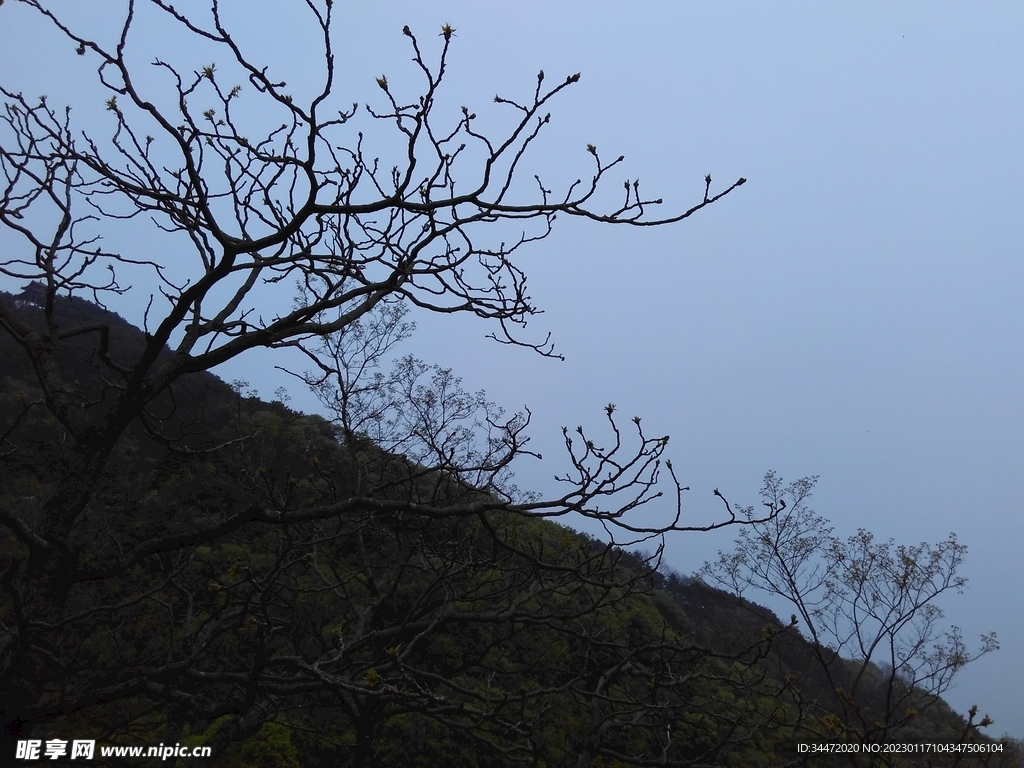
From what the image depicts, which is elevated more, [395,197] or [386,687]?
[395,197]

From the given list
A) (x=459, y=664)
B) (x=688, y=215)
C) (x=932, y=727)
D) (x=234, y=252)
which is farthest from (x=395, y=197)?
(x=932, y=727)

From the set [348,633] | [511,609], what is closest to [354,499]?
[511,609]

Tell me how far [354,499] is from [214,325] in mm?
1350

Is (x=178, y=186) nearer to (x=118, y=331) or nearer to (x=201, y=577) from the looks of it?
(x=201, y=577)

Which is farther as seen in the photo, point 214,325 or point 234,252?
point 214,325

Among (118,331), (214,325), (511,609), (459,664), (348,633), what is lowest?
(459,664)

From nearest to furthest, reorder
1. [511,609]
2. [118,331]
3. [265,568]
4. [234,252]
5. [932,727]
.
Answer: [234,252] → [511,609] → [265,568] → [932,727] → [118,331]

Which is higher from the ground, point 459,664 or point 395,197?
point 395,197

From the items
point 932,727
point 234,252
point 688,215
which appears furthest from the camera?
point 932,727

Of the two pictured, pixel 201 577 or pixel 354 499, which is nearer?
pixel 354 499

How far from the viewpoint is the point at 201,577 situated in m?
7.35

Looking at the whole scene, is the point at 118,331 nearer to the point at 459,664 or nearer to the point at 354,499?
the point at 459,664

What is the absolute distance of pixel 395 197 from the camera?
2801 millimetres

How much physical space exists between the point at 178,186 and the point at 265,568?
528 cm
